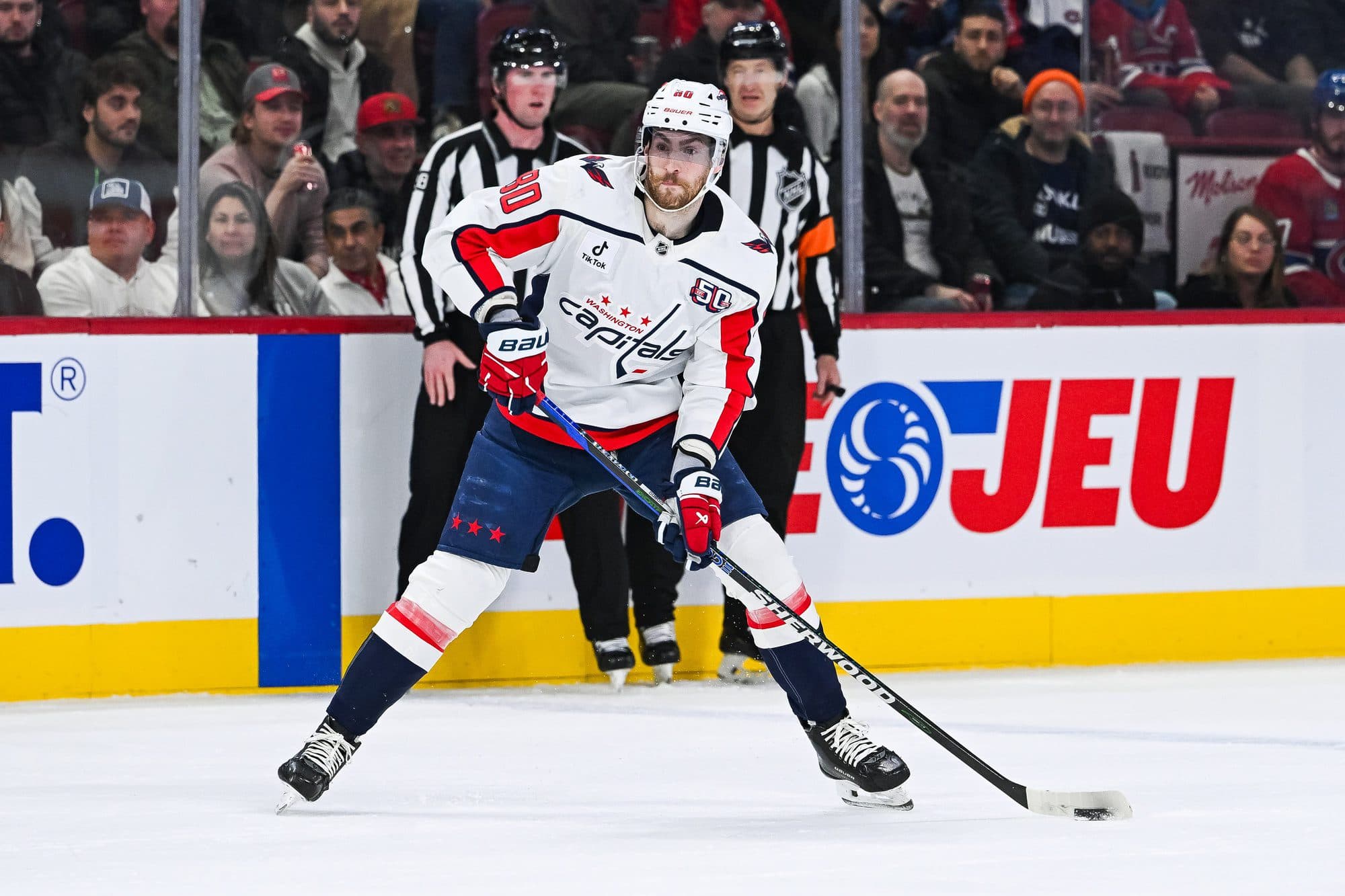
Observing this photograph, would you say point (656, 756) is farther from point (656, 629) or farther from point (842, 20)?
point (842, 20)

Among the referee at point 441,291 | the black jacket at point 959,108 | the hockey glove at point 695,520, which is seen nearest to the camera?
the hockey glove at point 695,520

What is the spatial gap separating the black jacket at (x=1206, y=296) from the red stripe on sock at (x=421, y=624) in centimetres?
252

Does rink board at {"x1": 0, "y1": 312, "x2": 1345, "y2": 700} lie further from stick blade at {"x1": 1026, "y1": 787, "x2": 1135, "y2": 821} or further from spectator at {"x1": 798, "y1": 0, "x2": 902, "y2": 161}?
stick blade at {"x1": 1026, "y1": 787, "x2": 1135, "y2": 821}

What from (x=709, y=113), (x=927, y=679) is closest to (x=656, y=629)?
(x=927, y=679)

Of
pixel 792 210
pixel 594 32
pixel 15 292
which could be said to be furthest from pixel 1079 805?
pixel 15 292

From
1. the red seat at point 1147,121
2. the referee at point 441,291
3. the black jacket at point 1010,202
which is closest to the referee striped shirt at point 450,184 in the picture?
the referee at point 441,291

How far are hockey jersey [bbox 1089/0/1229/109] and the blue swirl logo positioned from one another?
41.8 inches

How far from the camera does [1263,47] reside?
16.3 ft

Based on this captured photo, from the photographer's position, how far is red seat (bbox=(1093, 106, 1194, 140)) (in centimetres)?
489

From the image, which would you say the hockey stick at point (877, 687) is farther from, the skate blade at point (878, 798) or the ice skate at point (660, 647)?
the ice skate at point (660, 647)

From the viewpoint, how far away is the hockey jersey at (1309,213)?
4.95m

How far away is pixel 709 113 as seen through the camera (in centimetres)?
299

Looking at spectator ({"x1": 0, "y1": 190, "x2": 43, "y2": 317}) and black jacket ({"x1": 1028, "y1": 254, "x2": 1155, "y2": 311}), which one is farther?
black jacket ({"x1": 1028, "y1": 254, "x2": 1155, "y2": 311})

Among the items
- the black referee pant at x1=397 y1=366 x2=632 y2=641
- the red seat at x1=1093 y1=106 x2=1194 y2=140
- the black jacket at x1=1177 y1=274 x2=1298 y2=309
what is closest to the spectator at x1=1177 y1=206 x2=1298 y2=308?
the black jacket at x1=1177 y1=274 x2=1298 y2=309
